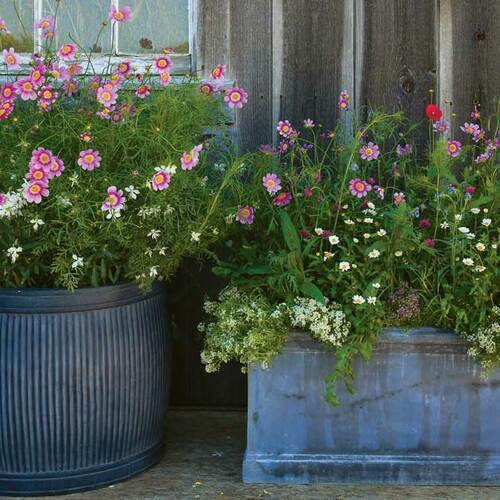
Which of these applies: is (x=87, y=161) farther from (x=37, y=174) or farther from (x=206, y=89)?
(x=206, y=89)

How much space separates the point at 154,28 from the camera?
3.50 meters

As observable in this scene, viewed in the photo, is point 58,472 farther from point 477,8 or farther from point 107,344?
point 477,8

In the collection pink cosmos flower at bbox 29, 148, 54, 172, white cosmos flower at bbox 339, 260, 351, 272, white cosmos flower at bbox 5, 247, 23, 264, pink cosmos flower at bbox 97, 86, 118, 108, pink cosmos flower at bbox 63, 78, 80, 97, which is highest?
pink cosmos flower at bbox 63, 78, 80, 97

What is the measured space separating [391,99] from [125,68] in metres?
1.20

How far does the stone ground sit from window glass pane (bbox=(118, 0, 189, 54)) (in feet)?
5.47

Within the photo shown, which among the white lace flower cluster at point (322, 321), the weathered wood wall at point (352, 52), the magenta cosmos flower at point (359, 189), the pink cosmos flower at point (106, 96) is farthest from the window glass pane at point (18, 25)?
the white lace flower cluster at point (322, 321)

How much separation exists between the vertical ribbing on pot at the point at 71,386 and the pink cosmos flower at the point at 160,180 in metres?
0.46

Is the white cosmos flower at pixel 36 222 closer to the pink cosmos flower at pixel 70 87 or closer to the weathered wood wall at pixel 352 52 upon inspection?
the pink cosmos flower at pixel 70 87

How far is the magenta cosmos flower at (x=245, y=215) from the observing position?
2816 millimetres

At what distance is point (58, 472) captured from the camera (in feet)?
8.67

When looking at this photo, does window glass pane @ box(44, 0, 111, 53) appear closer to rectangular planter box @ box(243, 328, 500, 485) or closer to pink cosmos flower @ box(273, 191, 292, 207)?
pink cosmos flower @ box(273, 191, 292, 207)

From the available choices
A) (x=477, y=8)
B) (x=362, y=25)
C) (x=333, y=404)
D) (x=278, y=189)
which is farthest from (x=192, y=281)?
(x=477, y=8)

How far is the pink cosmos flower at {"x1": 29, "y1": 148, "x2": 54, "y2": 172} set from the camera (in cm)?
241

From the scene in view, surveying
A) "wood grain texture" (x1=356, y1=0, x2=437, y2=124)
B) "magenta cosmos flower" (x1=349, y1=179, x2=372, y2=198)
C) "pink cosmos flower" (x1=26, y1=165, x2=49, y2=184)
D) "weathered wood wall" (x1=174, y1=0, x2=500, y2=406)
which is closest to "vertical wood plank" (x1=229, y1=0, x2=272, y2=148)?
"weathered wood wall" (x1=174, y1=0, x2=500, y2=406)
